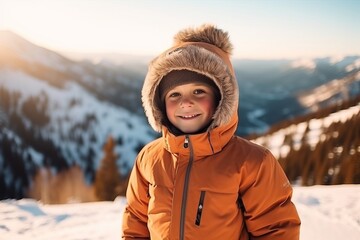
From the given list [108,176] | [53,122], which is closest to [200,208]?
[108,176]

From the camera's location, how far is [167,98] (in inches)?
84.1

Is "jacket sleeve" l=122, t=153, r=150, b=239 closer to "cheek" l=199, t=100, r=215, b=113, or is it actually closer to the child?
the child

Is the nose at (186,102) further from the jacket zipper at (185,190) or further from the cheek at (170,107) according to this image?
the jacket zipper at (185,190)

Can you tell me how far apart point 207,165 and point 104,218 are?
8.78 feet

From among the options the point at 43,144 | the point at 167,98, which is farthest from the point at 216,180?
the point at 43,144

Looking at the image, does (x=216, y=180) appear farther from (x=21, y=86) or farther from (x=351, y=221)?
(x=21, y=86)

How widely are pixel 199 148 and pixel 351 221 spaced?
2.14 metres

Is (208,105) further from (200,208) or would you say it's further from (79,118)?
(79,118)

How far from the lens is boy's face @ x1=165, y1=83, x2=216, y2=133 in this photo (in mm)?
1999

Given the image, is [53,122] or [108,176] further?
[53,122]

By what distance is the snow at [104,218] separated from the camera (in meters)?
3.07

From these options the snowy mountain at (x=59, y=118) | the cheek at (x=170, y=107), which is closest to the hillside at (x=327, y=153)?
the cheek at (x=170, y=107)

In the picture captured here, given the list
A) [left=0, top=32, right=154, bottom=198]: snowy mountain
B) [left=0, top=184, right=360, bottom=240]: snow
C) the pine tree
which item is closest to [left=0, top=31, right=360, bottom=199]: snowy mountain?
[left=0, top=32, right=154, bottom=198]: snowy mountain

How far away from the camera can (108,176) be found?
74.1 feet
